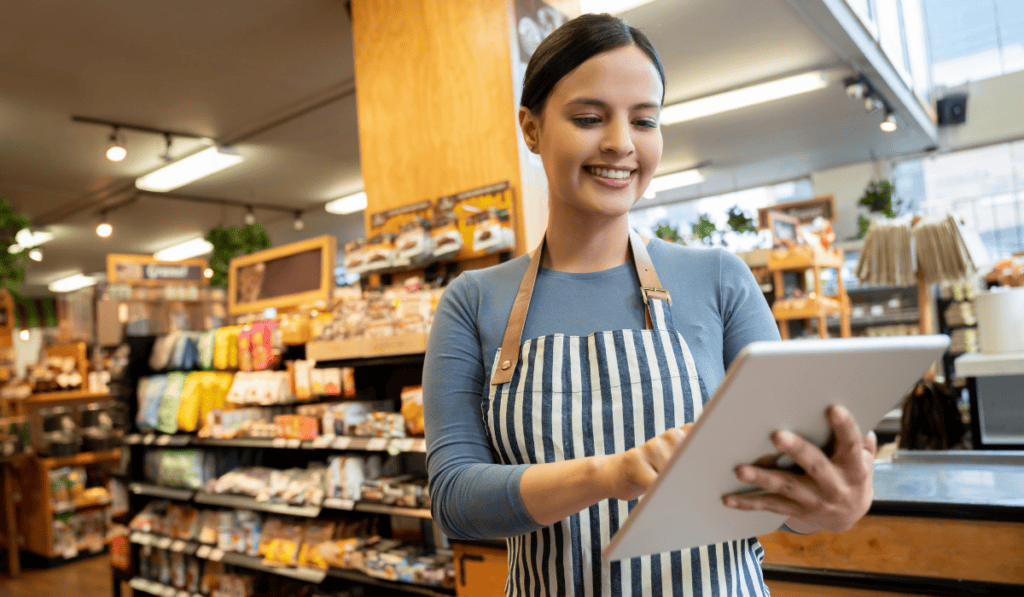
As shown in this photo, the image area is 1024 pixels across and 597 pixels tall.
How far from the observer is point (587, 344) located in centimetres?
113

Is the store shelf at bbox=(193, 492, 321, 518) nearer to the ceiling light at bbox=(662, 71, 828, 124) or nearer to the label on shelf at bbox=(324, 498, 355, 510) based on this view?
the label on shelf at bbox=(324, 498, 355, 510)

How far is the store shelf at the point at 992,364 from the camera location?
272 centimetres

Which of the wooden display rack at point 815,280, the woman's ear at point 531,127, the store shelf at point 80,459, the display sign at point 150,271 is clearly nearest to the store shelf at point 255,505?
the display sign at point 150,271

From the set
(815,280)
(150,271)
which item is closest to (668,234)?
(815,280)

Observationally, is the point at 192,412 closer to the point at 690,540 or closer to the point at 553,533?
the point at 553,533

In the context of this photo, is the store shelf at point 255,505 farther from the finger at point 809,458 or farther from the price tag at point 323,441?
the finger at point 809,458

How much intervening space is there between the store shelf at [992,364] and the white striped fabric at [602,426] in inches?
86.9

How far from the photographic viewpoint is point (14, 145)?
7.18 meters

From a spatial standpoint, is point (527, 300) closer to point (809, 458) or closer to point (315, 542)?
point (809, 458)

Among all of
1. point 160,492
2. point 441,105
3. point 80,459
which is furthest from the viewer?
point 80,459

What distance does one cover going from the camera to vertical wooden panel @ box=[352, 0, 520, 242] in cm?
338

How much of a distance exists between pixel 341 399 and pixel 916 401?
3256mm

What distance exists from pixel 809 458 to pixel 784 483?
5 cm

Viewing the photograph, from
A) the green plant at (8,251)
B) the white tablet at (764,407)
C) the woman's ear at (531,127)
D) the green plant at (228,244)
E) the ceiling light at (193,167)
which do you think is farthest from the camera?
the green plant at (228,244)
